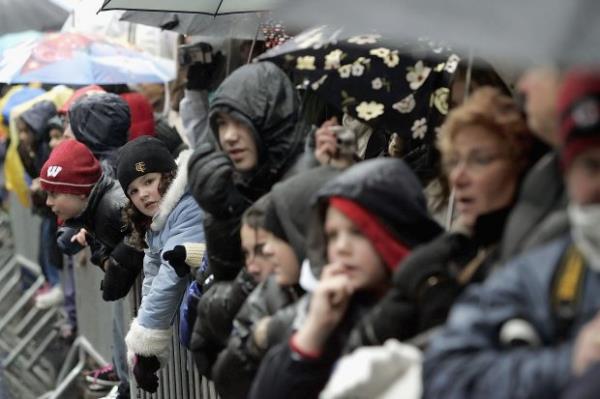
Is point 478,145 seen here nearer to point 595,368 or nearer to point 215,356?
point 595,368

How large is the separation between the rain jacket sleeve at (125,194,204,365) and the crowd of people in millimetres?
506

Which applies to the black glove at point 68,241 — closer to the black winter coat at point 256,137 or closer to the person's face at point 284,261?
the black winter coat at point 256,137

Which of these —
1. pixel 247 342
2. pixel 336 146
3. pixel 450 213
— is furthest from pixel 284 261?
pixel 450 213

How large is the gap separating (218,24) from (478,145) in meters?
5.06

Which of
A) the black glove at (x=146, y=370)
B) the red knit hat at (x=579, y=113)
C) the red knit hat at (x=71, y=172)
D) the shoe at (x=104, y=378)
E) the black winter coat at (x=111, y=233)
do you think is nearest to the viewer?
the red knit hat at (x=579, y=113)

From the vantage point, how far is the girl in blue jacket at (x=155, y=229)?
7840 mm

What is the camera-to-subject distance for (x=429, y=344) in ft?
14.1

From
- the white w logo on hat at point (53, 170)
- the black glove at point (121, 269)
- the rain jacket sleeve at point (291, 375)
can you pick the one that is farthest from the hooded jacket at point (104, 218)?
the rain jacket sleeve at point (291, 375)

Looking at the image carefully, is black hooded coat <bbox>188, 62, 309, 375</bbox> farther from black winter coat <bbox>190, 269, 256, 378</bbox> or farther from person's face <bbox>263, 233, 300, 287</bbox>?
person's face <bbox>263, 233, 300, 287</bbox>

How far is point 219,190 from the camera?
6.23 meters

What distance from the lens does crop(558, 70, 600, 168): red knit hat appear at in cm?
374

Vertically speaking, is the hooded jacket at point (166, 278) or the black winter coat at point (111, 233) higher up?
the hooded jacket at point (166, 278)

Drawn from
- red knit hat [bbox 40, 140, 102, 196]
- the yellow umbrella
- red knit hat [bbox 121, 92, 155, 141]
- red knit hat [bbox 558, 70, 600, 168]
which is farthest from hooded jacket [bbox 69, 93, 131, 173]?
red knit hat [bbox 558, 70, 600, 168]

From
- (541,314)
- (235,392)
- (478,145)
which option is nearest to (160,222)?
(235,392)
